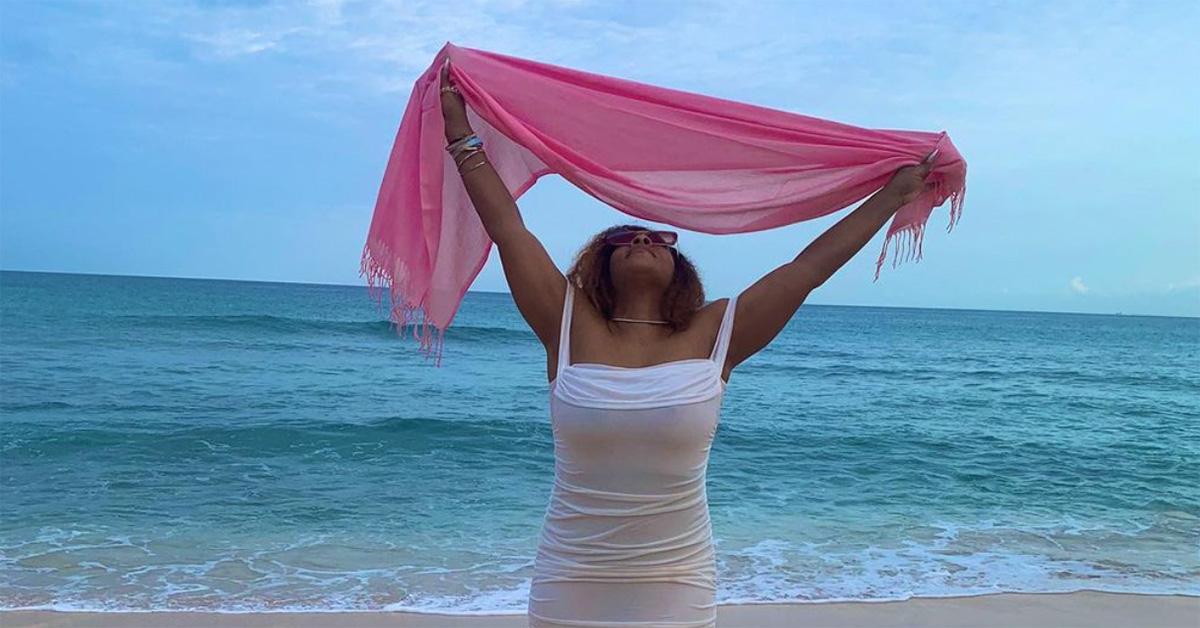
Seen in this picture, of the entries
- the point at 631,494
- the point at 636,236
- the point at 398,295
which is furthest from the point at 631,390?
the point at 398,295

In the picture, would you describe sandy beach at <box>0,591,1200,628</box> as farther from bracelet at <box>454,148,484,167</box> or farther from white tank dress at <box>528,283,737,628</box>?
bracelet at <box>454,148,484,167</box>

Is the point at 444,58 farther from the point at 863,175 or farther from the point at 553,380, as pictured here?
the point at 863,175

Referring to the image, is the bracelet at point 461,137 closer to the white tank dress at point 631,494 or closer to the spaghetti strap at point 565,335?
the spaghetti strap at point 565,335

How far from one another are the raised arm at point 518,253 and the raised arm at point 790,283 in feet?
1.35

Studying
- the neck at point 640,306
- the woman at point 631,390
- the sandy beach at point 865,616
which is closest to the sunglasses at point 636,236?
the woman at point 631,390

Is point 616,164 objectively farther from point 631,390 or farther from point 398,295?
point 631,390

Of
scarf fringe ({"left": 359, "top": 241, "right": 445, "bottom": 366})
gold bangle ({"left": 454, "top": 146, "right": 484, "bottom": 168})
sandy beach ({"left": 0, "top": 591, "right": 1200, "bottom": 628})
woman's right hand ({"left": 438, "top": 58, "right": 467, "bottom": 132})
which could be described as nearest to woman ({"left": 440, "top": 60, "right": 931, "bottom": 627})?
gold bangle ({"left": 454, "top": 146, "right": 484, "bottom": 168})

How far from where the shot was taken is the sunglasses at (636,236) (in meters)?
2.26

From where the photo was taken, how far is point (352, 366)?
22.2 metres

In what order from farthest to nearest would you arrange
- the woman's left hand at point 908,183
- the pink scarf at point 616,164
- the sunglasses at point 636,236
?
the pink scarf at point 616,164 < the woman's left hand at point 908,183 < the sunglasses at point 636,236

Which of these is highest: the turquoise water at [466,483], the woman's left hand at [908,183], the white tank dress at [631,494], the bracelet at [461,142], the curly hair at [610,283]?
the bracelet at [461,142]

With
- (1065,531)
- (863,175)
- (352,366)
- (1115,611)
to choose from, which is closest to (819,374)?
(352,366)

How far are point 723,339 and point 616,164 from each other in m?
0.67

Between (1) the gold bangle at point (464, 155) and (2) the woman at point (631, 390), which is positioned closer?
(2) the woman at point (631, 390)
